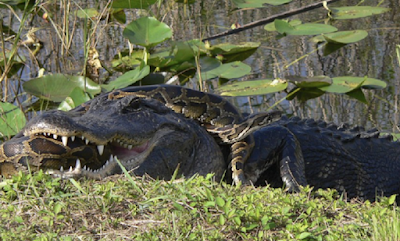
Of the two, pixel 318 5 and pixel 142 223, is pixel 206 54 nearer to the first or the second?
pixel 318 5

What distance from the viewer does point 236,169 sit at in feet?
15.4

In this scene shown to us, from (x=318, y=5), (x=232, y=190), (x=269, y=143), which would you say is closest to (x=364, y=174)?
(x=269, y=143)

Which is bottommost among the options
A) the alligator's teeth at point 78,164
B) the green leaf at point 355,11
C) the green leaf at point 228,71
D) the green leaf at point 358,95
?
the green leaf at point 358,95

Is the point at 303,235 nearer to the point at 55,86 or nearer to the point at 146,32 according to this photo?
the point at 55,86

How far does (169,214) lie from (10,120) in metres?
3.51

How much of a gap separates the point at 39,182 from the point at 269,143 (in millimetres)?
2232

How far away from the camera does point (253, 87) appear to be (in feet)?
23.1

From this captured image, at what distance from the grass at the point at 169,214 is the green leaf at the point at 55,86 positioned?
346 centimetres

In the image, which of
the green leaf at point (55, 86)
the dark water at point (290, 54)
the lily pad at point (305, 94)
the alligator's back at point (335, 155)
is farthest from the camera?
the lily pad at point (305, 94)

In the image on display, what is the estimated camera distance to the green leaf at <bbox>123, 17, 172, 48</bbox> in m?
7.07

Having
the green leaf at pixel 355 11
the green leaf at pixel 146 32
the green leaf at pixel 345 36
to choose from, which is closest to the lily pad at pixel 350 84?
the green leaf at pixel 345 36

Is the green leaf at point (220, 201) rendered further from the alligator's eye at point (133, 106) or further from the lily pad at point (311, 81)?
the lily pad at point (311, 81)

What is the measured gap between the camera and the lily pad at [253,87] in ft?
22.6

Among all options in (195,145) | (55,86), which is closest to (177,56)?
(55,86)
